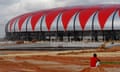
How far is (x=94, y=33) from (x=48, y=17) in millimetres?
19665

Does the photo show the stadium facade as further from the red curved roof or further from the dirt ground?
the dirt ground

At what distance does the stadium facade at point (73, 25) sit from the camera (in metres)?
115

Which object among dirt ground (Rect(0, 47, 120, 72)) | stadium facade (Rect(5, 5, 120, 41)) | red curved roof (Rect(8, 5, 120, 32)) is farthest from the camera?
red curved roof (Rect(8, 5, 120, 32))

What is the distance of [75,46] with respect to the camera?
89188 millimetres

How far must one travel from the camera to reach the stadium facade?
378ft

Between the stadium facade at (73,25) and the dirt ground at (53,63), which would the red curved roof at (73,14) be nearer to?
the stadium facade at (73,25)

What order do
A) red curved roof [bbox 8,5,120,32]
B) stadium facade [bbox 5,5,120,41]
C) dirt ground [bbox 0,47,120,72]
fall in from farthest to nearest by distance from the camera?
red curved roof [bbox 8,5,120,32], stadium facade [bbox 5,5,120,41], dirt ground [bbox 0,47,120,72]

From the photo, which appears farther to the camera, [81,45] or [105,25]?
[105,25]

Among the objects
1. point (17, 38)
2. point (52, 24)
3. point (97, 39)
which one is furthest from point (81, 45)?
point (17, 38)

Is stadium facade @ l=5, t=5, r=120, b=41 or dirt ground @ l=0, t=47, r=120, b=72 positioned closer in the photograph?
dirt ground @ l=0, t=47, r=120, b=72

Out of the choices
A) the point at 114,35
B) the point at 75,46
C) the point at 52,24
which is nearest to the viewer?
the point at 75,46

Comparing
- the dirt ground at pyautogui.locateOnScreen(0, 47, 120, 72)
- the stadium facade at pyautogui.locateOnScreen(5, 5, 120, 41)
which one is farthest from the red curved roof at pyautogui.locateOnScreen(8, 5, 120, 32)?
the dirt ground at pyautogui.locateOnScreen(0, 47, 120, 72)

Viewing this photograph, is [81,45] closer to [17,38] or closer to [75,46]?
[75,46]

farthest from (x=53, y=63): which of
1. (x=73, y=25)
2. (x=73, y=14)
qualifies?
(x=73, y=14)
